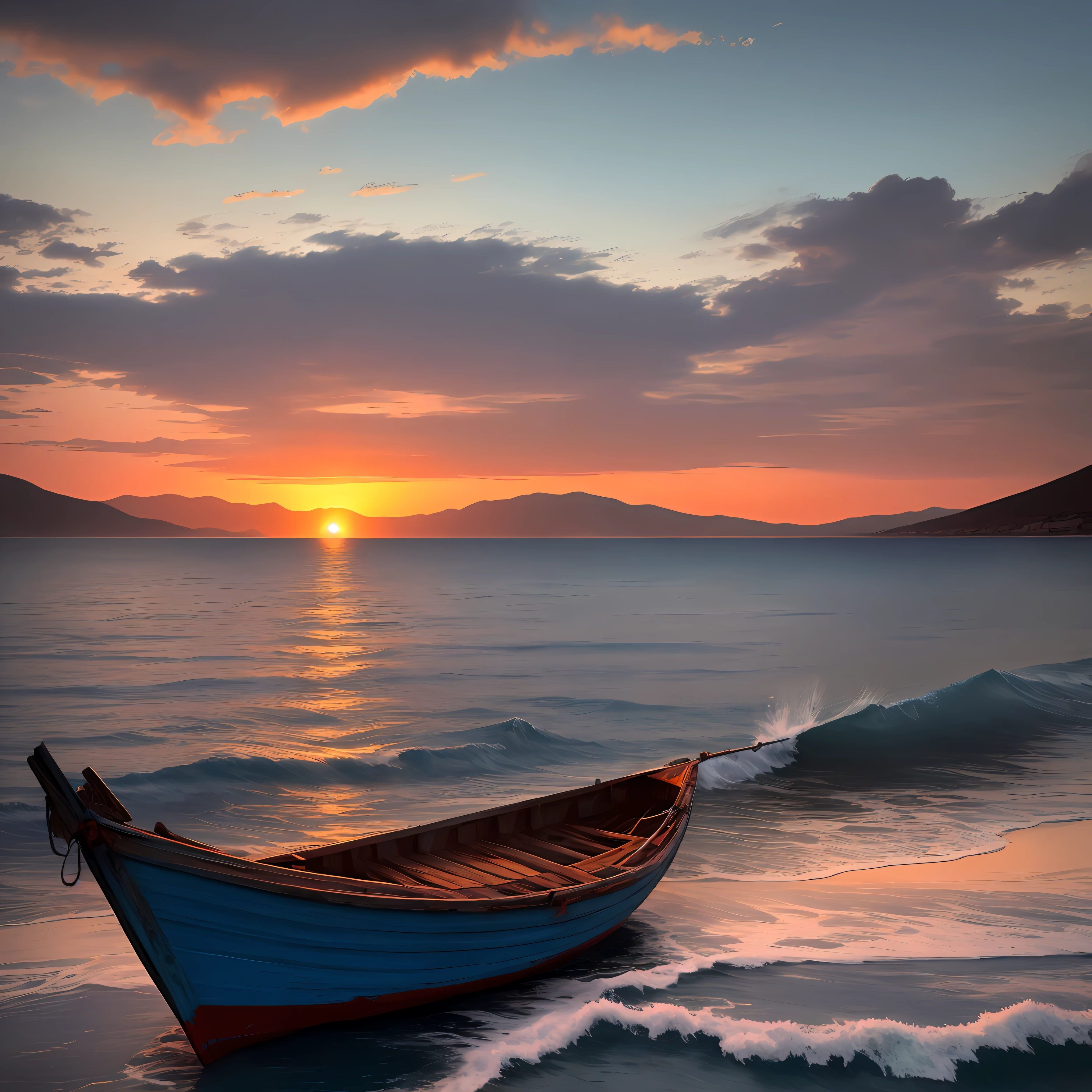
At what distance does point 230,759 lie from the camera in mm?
18875

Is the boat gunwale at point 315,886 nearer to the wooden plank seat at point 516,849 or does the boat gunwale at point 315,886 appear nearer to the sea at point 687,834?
the wooden plank seat at point 516,849

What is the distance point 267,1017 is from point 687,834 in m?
8.60

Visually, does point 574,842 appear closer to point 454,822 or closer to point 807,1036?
point 454,822

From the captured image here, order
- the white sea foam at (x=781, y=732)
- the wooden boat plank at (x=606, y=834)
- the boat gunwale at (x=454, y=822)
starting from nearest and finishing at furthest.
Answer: the boat gunwale at (x=454, y=822) → the wooden boat plank at (x=606, y=834) → the white sea foam at (x=781, y=732)

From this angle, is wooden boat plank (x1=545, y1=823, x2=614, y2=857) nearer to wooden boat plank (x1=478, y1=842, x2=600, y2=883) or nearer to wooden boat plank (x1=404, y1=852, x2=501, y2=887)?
wooden boat plank (x1=478, y1=842, x2=600, y2=883)

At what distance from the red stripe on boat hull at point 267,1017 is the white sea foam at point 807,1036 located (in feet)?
2.22

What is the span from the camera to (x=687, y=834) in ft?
43.5

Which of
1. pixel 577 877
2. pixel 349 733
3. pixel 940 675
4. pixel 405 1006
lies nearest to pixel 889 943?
pixel 577 877

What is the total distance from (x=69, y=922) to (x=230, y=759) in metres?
9.32

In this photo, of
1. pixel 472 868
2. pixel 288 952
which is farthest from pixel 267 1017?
pixel 472 868

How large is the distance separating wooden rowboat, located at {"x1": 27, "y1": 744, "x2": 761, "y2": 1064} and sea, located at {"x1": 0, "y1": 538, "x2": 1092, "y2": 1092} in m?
0.66

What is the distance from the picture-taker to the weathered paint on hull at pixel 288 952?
527cm

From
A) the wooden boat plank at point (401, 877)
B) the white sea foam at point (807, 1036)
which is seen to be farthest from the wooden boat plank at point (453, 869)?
Answer: the white sea foam at point (807, 1036)

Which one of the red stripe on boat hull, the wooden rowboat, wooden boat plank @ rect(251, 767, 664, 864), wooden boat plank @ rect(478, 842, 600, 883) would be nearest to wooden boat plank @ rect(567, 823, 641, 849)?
wooden boat plank @ rect(251, 767, 664, 864)
